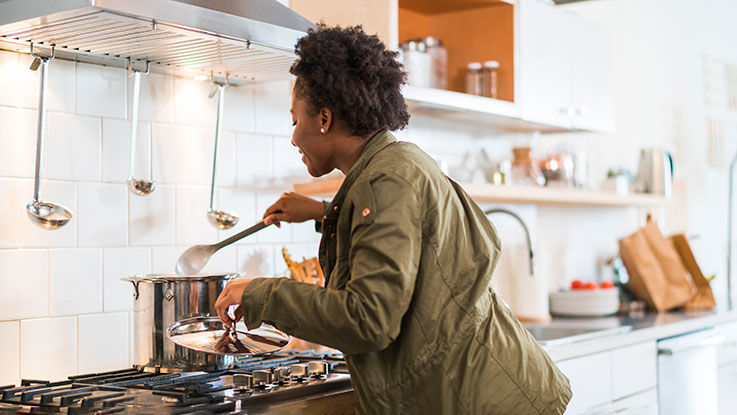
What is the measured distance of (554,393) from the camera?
1.63 metres

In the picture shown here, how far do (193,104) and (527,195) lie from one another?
1.35 m

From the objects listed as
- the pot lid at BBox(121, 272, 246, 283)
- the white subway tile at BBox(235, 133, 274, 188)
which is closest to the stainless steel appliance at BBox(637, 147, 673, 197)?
the white subway tile at BBox(235, 133, 274, 188)

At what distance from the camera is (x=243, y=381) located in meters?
1.79

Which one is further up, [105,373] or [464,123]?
[464,123]

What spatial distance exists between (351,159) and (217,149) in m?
0.82

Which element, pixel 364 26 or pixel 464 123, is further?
pixel 464 123

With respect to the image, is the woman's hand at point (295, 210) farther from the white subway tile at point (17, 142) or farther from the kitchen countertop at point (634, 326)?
the kitchen countertop at point (634, 326)

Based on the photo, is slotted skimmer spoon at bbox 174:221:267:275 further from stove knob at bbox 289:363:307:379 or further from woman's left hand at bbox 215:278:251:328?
woman's left hand at bbox 215:278:251:328

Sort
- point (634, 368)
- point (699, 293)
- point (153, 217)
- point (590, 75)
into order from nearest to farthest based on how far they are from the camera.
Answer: point (153, 217) → point (634, 368) → point (590, 75) → point (699, 293)

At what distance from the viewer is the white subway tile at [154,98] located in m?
2.22

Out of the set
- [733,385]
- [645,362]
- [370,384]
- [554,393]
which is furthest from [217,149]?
[733,385]

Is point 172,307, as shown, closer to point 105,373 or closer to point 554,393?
point 105,373

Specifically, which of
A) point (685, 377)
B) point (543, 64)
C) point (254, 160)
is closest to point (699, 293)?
point (685, 377)

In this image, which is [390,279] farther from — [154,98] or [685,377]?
[685,377]
